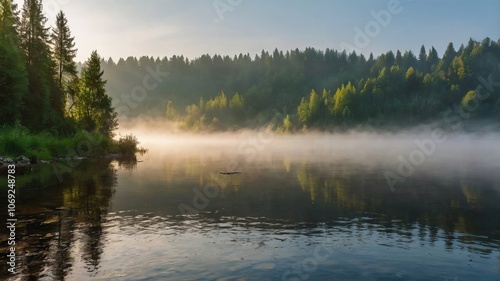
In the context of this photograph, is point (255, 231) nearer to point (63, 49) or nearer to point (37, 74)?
point (37, 74)

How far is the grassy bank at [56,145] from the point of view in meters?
61.2

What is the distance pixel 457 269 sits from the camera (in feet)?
62.2

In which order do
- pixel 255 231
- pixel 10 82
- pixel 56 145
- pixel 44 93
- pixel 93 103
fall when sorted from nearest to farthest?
pixel 255 231
pixel 10 82
pixel 56 145
pixel 44 93
pixel 93 103

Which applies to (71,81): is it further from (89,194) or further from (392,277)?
(392,277)

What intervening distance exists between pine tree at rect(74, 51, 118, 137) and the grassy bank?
5655 millimetres

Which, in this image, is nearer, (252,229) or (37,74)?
(252,229)

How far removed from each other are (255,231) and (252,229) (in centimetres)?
55

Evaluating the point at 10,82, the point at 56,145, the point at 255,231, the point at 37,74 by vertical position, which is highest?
the point at 37,74

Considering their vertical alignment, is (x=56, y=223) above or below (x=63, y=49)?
below

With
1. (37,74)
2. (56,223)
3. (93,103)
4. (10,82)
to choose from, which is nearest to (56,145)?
(10,82)

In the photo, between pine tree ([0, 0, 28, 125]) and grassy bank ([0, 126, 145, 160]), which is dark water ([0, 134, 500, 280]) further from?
pine tree ([0, 0, 28, 125])

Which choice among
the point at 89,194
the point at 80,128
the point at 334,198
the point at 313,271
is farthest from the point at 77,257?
the point at 80,128

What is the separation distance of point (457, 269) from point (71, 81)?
A: 109 metres

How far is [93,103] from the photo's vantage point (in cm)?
9694
